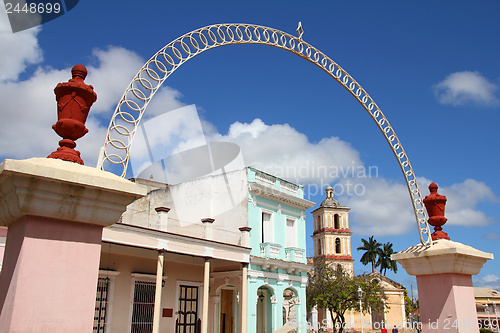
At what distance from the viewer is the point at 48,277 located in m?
2.79

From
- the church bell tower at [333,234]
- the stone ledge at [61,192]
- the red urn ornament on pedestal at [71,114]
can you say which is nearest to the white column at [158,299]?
the stone ledge at [61,192]

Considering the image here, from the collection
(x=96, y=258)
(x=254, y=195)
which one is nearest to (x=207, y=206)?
(x=254, y=195)

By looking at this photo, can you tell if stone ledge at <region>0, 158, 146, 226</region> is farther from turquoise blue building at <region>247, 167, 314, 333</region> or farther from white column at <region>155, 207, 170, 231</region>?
turquoise blue building at <region>247, 167, 314, 333</region>

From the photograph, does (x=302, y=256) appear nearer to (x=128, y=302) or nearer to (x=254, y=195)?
(x=254, y=195)

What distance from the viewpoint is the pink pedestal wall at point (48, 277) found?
8.74 ft

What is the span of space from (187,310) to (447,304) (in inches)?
581

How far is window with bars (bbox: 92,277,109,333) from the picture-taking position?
14.9m

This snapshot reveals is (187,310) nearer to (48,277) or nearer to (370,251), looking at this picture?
(48,277)

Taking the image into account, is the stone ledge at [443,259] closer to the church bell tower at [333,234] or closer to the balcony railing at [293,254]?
the balcony railing at [293,254]

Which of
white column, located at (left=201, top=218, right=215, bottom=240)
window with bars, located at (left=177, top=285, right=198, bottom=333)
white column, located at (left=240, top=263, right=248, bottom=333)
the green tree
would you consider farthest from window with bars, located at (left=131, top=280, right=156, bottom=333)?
the green tree

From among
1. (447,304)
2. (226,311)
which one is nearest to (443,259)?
(447,304)

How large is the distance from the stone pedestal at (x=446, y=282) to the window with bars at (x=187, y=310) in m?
14.2

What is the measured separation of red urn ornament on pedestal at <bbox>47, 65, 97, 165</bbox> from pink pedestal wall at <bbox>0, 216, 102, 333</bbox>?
22.1 inches

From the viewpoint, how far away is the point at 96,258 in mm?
3021
